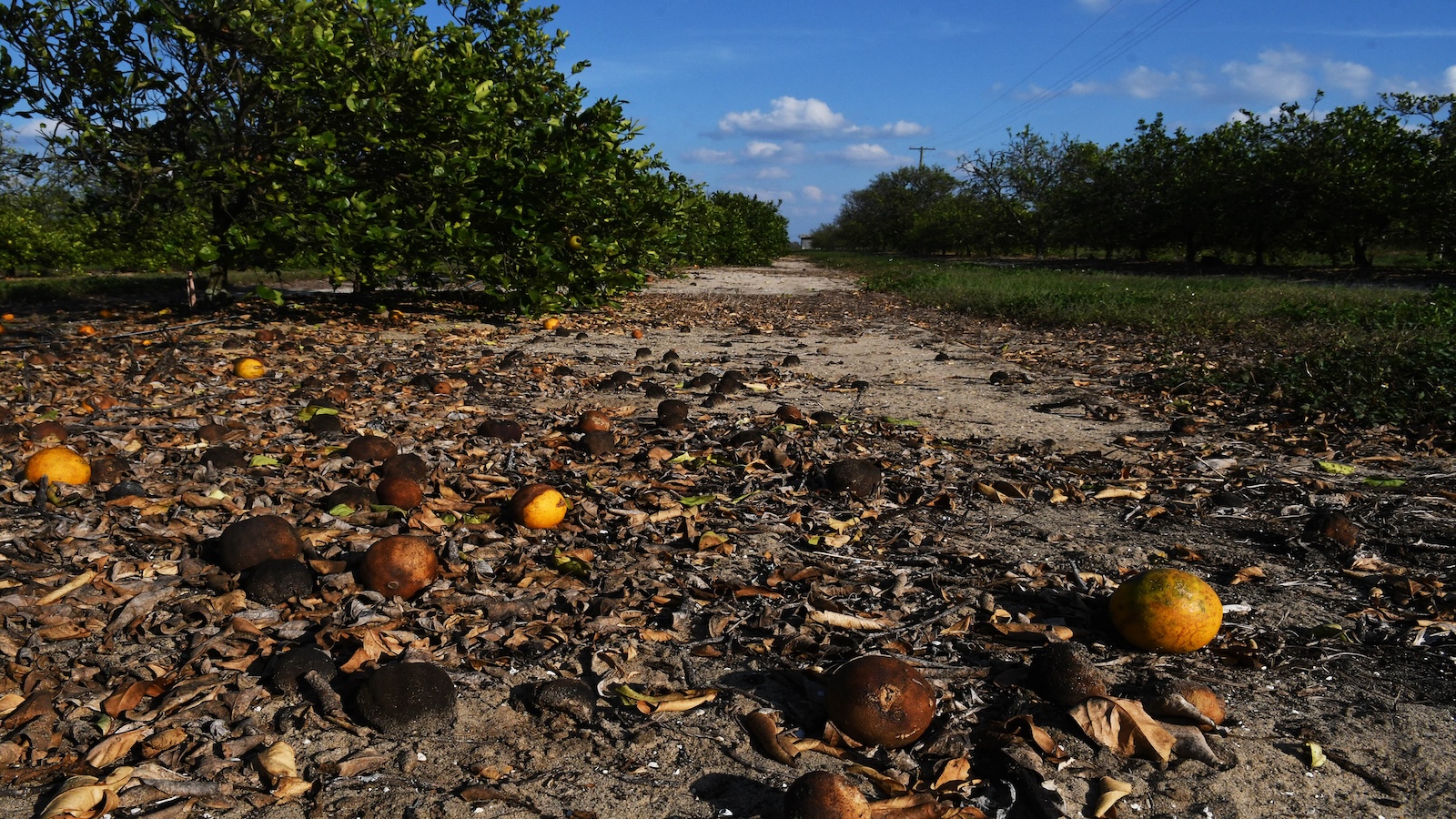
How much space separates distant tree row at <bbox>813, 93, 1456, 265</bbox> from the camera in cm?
2247

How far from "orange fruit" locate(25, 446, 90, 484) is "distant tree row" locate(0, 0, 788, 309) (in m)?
4.74

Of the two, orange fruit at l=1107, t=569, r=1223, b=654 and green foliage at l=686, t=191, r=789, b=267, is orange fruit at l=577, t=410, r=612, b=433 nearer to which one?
orange fruit at l=1107, t=569, r=1223, b=654

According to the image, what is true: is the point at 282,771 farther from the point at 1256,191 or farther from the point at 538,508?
the point at 1256,191

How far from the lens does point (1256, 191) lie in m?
26.9

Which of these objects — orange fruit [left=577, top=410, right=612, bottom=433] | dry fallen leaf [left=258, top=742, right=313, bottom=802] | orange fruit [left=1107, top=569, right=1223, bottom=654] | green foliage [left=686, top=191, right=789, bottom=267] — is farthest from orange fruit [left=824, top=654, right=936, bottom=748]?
green foliage [left=686, top=191, right=789, bottom=267]

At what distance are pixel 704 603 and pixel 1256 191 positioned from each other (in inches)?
1183

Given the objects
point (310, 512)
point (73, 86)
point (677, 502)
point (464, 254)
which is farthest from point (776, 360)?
point (73, 86)

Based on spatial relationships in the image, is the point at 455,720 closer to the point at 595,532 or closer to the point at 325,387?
the point at 595,532

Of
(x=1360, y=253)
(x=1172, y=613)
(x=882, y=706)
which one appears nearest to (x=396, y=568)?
(x=882, y=706)

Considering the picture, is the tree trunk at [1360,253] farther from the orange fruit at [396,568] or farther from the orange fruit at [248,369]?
the orange fruit at [396,568]

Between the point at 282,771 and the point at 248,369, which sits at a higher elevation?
the point at 248,369

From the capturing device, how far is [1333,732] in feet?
7.42

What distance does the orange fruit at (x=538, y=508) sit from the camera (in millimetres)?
3557

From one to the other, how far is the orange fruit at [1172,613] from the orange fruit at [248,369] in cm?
606
